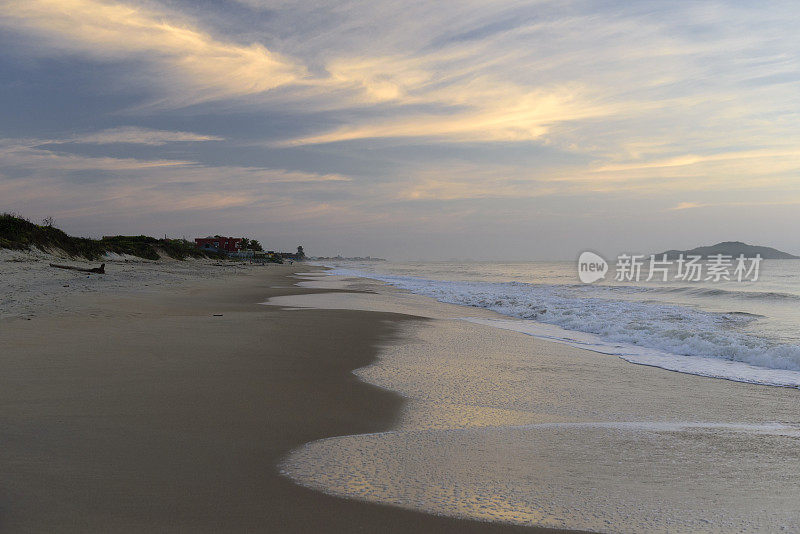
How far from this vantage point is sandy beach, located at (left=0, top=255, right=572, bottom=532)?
2951 mm

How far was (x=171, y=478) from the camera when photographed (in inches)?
135

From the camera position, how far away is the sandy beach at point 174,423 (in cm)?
295

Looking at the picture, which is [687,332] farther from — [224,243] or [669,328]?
[224,243]

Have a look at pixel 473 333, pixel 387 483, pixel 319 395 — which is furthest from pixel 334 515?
pixel 473 333

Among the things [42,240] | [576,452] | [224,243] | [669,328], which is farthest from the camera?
[224,243]

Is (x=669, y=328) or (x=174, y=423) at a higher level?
(x=669, y=328)

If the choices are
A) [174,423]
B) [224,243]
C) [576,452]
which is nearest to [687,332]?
[576,452]

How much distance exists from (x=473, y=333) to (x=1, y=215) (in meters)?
34.6

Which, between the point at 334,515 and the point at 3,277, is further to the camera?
the point at 3,277

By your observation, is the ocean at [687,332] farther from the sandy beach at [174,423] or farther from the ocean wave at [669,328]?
the sandy beach at [174,423]

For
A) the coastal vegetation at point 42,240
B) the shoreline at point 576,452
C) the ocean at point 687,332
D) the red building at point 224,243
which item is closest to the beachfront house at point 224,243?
the red building at point 224,243

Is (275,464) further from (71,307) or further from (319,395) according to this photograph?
(71,307)

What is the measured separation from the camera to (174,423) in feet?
15.1

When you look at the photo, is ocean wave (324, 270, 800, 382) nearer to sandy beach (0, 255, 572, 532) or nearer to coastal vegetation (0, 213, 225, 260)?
sandy beach (0, 255, 572, 532)
